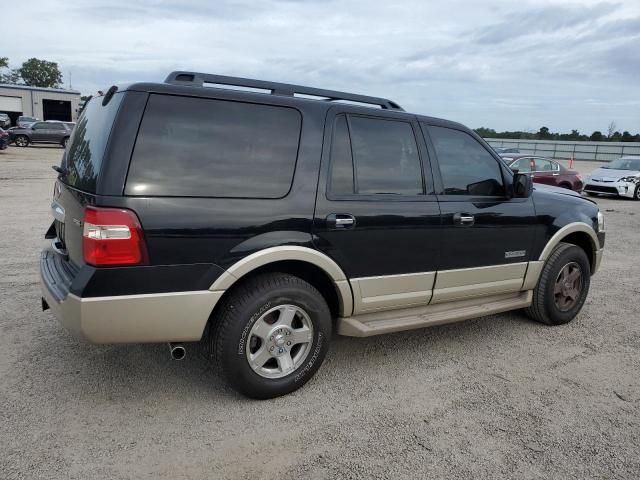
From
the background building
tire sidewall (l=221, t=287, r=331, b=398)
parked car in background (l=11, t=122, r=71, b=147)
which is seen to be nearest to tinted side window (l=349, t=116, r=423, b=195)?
tire sidewall (l=221, t=287, r=331, b=398)

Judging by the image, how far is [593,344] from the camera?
4.42 m

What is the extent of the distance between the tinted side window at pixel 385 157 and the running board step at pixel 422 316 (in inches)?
35.3

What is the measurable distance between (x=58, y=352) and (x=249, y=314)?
1726 mm

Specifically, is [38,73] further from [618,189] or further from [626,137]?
[618,189]

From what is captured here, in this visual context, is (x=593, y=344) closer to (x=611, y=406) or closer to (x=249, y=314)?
(x=611, y=406)

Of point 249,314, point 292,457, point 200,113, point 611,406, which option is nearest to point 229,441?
point 292,457

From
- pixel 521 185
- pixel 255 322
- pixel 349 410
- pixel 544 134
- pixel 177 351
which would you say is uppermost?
pixel 544 134

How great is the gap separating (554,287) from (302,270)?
2584 mm

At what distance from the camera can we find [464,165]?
13.3 ft

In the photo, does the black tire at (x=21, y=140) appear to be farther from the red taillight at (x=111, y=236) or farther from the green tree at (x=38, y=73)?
the green tree at (x=38, y=73)

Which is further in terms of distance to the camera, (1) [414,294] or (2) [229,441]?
(1) [414,294]

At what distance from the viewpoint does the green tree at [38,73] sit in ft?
328

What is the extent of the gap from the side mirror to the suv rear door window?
952 millimetres

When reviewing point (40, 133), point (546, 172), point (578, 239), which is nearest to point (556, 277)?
point (578, 239)
